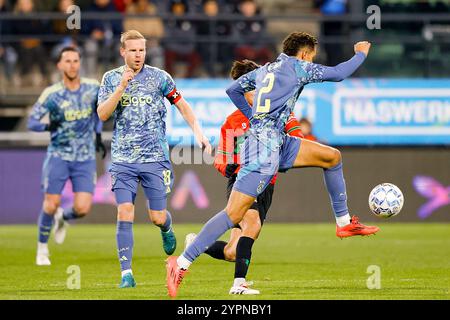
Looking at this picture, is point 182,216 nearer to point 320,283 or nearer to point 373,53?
point 373,53

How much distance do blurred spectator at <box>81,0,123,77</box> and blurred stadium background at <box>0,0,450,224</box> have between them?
19 mm

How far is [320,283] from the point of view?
37.9ft

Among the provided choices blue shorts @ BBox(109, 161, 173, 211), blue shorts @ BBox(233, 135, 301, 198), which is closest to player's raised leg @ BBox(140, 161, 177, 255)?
blue shorts @ BBox(109, 161, 173, 211)

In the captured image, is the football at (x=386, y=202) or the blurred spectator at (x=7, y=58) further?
the blurred spectator at (x=7, y=58)

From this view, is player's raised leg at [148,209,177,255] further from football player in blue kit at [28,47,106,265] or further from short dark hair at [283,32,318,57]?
short dark hair at [283,32,318,57]

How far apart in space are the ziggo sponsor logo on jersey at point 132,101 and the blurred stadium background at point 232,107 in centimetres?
910

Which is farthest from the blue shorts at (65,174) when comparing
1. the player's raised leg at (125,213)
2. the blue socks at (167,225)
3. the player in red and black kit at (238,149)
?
the player in red and black kit at (238,149)

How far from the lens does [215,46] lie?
70.4 feet

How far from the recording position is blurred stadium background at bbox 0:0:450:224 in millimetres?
20625

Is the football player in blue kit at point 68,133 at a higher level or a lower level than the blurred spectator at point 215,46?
lower

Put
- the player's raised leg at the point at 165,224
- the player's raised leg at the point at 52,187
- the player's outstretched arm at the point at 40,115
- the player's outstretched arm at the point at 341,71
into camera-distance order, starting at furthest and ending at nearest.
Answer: the player's raised leg at the point at 52,187 < the player's outstretched arm at the point at 40,115 < the player's raised leg at the point at 165,224 < the player's outstretched arm at the point at 341,71

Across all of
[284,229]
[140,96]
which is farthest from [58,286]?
[284,229]

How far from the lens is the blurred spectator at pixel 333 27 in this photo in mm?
→ 21344

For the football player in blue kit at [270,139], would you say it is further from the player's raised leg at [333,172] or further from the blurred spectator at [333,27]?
the blurred spectator at [333,27]
